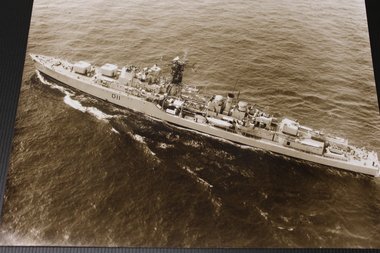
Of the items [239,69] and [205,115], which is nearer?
[239,69]

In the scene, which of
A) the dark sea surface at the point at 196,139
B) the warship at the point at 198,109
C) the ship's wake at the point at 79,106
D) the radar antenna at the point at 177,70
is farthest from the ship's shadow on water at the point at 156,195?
the radar antenna at the point at 177,70

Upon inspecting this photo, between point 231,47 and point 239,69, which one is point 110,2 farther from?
point 239,69

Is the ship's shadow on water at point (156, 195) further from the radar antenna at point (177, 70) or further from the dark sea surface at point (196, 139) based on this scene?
the radar antenna at point (177, 70)

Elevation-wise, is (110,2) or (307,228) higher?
(110,2)

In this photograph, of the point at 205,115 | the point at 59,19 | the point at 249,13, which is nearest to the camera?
the point at 59,19

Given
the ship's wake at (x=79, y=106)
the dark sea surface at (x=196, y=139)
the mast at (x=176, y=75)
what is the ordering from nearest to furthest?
the dark sea surface at (x=196, y=139), the ship's wake at (x=79, y=106), the mast at (x=176, y=75)

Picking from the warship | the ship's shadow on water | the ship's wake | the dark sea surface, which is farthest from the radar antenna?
the ship's shadow on water

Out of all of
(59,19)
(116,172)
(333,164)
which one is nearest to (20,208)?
(116,172)
